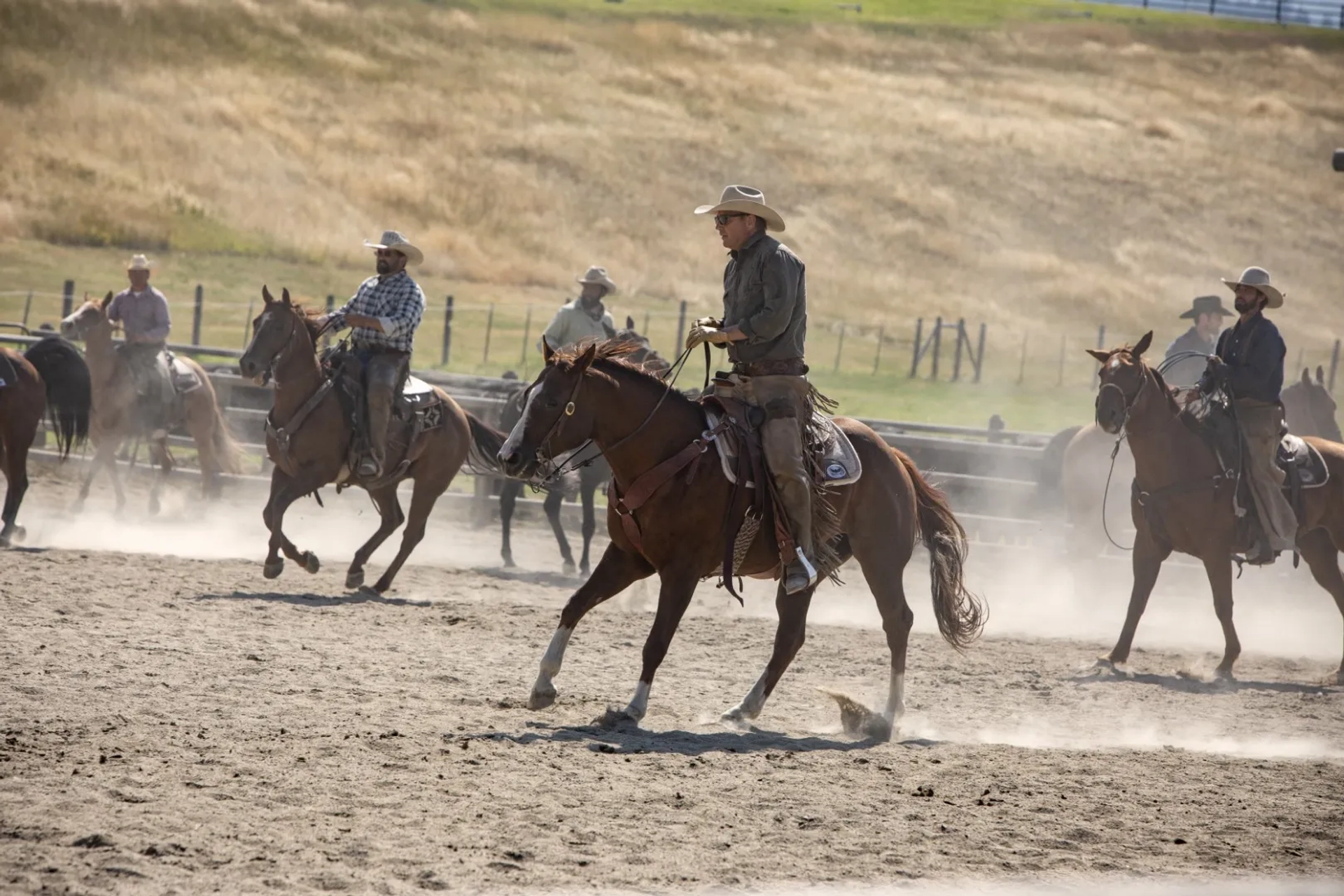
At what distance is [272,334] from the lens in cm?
1159

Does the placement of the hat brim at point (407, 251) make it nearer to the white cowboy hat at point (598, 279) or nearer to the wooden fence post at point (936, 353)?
the white cowboy hat at point (598, 279)

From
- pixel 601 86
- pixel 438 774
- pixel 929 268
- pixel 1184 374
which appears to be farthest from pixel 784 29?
pixel 438 774

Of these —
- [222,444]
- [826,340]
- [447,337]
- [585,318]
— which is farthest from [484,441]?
[826,340]

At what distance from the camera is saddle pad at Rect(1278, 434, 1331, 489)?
11.3 meters

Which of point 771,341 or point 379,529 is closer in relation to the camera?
point 771,341

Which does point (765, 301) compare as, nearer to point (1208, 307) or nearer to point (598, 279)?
point (598, 279)

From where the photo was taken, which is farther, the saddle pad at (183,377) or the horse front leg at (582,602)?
the saddle pad at (183,377)

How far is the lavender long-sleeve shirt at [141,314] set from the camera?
51.4 feet

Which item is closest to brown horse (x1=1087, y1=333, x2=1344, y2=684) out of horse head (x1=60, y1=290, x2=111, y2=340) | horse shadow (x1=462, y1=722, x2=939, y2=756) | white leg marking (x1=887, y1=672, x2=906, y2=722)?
white leg marking (x1=887, y1=672, x2=906, y2=722)

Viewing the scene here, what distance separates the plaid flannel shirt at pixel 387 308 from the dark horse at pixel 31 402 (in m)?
3.00

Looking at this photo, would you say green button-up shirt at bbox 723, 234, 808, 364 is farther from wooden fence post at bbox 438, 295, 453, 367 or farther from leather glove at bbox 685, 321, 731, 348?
wooden fence post at bbox 438, 295, 453, 367

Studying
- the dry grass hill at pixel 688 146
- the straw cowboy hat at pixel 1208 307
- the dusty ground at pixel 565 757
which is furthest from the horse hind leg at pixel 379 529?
the dry grass hill at pixel 688 146

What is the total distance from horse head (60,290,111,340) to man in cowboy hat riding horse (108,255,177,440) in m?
0.06

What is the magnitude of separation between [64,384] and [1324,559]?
11054mm
